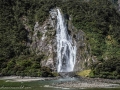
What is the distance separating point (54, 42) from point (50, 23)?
14038 millimetres

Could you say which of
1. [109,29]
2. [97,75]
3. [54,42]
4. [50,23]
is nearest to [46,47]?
[54,42]

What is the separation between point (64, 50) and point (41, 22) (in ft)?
84.8

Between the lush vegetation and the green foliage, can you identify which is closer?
the green foliage

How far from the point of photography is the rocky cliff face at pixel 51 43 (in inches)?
5369

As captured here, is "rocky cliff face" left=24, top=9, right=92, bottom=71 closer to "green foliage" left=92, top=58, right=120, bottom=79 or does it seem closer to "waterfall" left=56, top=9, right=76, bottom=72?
"waterfall" left=56, top=9, right=76, bottom=72

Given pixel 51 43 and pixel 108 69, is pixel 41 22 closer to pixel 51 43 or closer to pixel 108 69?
pixel 51 43

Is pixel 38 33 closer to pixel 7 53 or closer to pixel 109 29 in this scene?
pixel 7 53

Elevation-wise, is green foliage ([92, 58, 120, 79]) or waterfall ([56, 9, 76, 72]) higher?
waterfall ([56, 9, 76, 72])

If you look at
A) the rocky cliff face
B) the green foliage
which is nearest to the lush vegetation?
the green foliage

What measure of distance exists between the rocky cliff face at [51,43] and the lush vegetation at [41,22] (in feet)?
8.71

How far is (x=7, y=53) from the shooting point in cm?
13825

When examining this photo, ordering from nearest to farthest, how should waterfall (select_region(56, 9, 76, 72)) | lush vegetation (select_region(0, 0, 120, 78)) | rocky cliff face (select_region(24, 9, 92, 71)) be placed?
lush vegetation (select_region(0, 0, 120, 78)) < rocky cliff face (select_region(24, 9, 92, 71)) < waterfall (select_region(56, 9, 76, 72))

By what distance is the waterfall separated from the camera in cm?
13738

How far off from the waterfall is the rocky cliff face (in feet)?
6.37
